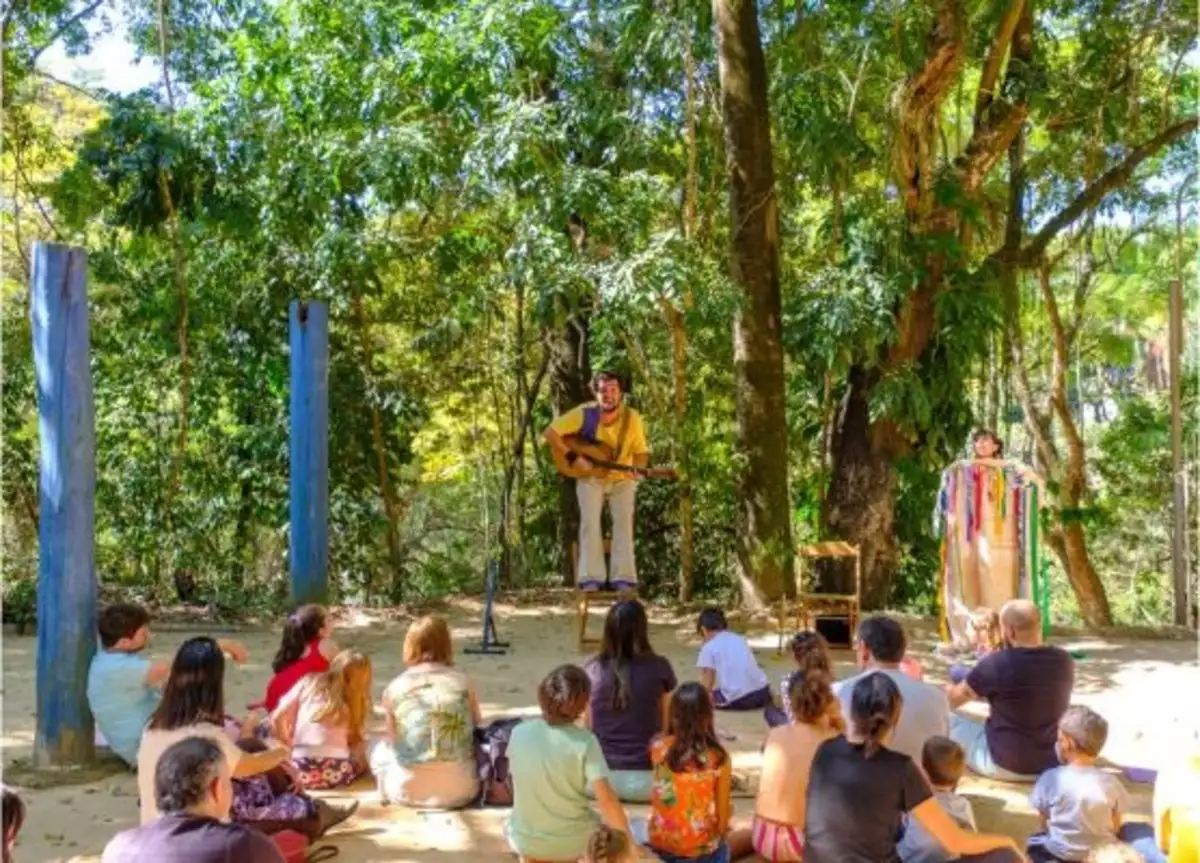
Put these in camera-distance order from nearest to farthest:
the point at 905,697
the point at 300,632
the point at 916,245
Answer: the point at 905,697 < the point at 300,632 < the point at 916,245

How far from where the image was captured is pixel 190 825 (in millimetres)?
2666

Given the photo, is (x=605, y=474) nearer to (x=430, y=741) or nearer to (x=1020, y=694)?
(x=430, y=741)

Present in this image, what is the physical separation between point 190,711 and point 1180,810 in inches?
109

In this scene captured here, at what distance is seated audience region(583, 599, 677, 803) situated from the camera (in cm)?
452

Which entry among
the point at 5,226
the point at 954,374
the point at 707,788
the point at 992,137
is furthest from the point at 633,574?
the point at 5,226

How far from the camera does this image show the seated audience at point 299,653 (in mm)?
4801

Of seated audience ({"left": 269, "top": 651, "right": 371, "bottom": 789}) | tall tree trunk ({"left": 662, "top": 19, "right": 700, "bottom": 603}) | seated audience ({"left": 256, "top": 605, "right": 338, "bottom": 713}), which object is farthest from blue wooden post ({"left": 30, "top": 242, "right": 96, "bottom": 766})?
tall tree trunk ({"left": 662, "top": 19, "right": 700, "bottom": 603})

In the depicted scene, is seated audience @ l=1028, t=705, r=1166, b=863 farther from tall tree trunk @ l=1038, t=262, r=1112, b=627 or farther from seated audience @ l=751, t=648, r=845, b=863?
tall tree trunk @ l=1038, t=262, r=1112, b=627

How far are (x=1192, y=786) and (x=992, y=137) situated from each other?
693 cm

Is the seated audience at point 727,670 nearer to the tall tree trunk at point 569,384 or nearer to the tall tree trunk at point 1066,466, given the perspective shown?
the tall tree trunk at point 569,384

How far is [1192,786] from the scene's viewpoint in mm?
2996

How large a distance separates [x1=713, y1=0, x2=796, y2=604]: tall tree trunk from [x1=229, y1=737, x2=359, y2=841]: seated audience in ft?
17.4

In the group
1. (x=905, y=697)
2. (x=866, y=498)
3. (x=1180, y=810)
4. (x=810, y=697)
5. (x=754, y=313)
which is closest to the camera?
(x=1180, y=810)

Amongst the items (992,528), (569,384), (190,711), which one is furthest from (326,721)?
(569,384)
